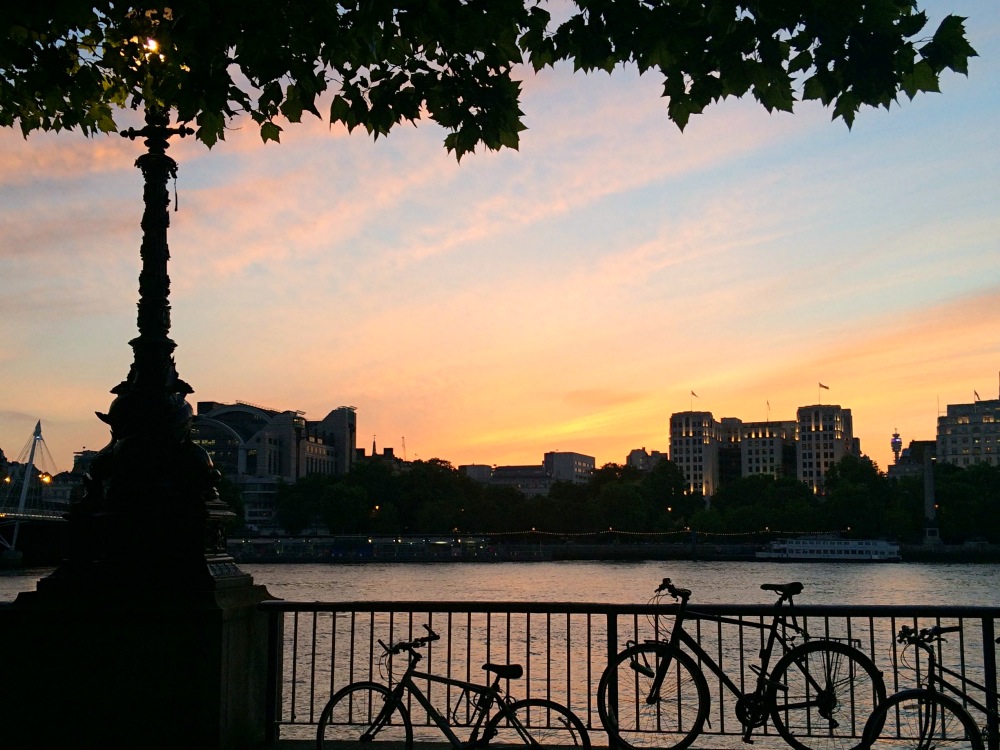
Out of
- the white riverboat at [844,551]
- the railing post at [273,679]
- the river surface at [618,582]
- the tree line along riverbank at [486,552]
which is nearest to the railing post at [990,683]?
the railing post at [273,679]

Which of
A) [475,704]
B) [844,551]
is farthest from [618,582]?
[475,704]

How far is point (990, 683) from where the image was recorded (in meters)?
8.09

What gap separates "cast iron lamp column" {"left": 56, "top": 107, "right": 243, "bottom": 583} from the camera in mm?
8422

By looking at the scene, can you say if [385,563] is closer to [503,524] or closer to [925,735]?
[503,524]

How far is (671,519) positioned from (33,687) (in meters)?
170

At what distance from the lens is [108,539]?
843cm

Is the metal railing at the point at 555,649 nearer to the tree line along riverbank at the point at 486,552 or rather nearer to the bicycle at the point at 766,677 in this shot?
the bicycle at the point at 766,677

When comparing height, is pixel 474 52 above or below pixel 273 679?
above

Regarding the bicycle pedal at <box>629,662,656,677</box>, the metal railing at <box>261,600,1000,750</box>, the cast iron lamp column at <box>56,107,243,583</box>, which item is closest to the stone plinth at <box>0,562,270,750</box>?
the cast iron lamp column at <box>56,107,243,583</box>

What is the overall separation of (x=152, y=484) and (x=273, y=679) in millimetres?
1965

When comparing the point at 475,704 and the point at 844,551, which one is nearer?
the point at 475,704

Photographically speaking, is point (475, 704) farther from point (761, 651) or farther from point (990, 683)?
point (990, 683)

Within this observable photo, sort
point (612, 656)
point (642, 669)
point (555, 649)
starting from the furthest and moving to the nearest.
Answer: point (555, 649) → point (612, 656) → point (642, 669)

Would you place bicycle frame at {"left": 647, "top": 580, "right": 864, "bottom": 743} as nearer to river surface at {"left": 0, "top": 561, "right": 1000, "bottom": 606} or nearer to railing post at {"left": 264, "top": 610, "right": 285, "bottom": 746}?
Answer: railing post at {"left": 264, "top": 610, "right": 285, "bottom": 746}
